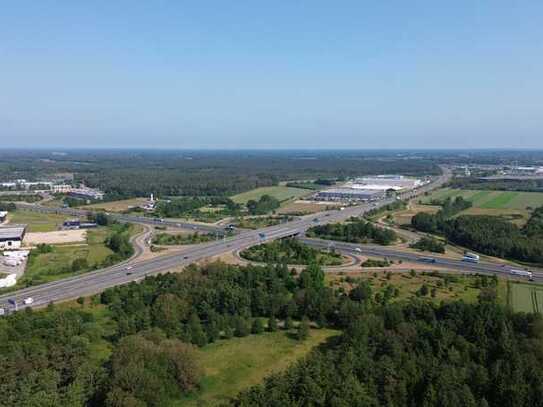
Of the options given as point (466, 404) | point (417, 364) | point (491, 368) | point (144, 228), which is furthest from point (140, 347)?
point (144, 228)

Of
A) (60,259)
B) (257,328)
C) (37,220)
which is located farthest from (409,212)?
(37,220)

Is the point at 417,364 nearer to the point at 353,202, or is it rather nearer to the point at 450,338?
the point at 450,338

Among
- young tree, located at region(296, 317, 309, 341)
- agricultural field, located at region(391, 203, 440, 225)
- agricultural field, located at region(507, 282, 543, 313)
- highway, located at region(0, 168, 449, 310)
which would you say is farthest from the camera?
agricultural field, located at region(391, 203, 440, 225)

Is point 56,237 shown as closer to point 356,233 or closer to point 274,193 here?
point 356,233

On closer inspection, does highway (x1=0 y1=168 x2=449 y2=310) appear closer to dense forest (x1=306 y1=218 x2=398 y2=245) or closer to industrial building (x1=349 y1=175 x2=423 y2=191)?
dense forest (x1=306 y1=218 x2=398 y2=245)

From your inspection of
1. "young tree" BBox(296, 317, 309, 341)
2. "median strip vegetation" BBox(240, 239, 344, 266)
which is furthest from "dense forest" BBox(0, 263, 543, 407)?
"median strip vegetation" BBox(240, 239, 344, 266)

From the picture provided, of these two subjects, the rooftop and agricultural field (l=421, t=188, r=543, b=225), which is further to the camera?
agricultural field (l=421, t=188, r=543, b=225)

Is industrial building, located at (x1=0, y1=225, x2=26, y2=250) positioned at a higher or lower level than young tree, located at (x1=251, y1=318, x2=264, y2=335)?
higher
